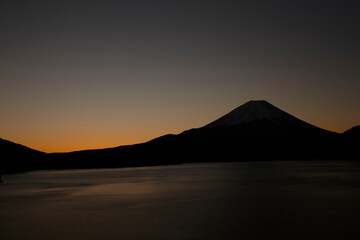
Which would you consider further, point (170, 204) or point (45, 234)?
point (170, 204)

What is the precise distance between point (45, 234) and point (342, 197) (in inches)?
914

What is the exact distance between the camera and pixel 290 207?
2705 centimetres

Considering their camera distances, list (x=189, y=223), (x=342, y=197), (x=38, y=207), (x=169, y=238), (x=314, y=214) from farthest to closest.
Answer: (x=342, y=197) → (x=38, y=207) → (x=314, y=214) → (x=189, y=223) → (x=169, y=238)

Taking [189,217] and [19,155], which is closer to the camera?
[189,217]

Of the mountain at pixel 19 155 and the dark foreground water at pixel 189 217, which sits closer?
the dark foreground water at pixel 189 217

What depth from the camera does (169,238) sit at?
58.5 ft

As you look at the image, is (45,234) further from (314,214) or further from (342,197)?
(342,197)

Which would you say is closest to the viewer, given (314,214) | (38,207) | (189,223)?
(189,223)

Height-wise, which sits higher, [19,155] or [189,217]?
[19,155]

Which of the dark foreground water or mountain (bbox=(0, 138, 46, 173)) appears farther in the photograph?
mountain (bbox=(0, 138, 46, 173))

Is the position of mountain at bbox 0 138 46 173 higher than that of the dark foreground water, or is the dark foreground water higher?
mountain at bbox 0 138 46 173

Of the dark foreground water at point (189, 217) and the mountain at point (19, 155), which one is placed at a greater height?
the mountain at point (19, 155)

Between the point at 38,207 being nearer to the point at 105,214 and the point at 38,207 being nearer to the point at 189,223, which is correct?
the point at 105,214

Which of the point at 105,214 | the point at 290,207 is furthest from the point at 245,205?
the point at 105,214
